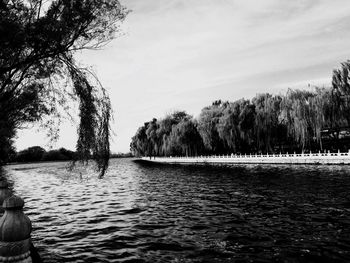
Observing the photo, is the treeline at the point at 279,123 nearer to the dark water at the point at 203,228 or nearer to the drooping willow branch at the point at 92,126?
the dark water at the point at 203,228

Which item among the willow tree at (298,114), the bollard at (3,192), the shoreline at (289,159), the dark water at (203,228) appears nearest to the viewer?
the bollard at (3,192)

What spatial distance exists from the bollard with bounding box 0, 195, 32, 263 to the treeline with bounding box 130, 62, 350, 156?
46200 mm

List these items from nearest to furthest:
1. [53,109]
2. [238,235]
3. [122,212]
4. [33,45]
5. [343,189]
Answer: [33,45] → [53,109] → [238,235] → [122,212] → [343,189]

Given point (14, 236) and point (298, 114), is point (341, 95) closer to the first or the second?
point (298, 114)

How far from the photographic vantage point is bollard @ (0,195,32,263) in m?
4.02

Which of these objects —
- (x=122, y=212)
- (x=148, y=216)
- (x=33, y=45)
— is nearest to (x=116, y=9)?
(x=33, y=45)

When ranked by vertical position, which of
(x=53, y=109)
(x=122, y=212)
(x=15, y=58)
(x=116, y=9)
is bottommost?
(x=122, y=212)

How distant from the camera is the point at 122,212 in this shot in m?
18.6

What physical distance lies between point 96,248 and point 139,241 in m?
1.69

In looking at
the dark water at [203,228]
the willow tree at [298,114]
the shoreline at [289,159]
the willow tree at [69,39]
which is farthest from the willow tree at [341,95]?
the willow tree at [69,39]

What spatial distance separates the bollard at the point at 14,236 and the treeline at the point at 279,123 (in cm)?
4620

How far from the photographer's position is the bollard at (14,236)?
4.02 m

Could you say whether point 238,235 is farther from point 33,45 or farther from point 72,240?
point 33,45

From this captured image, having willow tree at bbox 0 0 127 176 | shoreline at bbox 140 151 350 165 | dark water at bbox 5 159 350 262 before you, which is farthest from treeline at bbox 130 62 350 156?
willow tree at bbox 0 0 127 176
